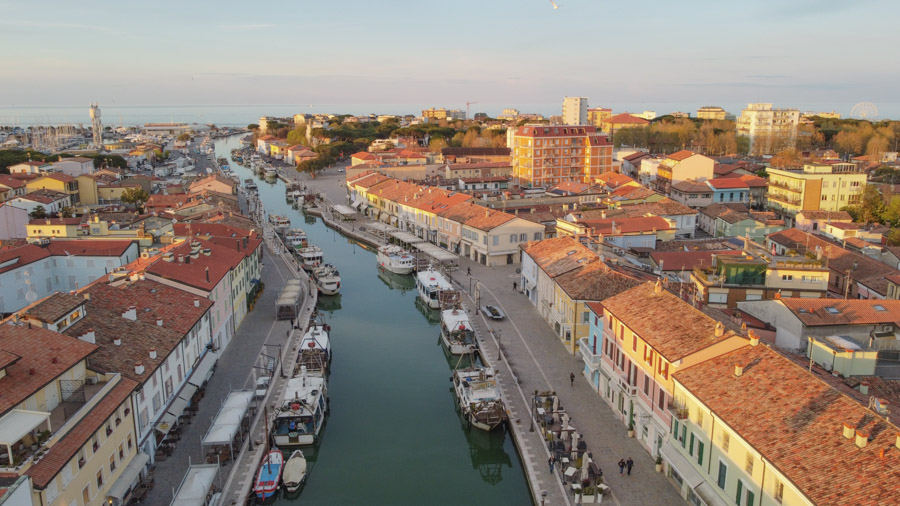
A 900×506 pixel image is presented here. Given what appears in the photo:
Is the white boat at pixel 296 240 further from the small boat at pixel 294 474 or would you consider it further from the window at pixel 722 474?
the window at pixel 722 474

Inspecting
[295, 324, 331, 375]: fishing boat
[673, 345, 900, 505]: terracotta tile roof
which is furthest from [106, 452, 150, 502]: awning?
[673, 345, 900, 505]: terracotta tile roof

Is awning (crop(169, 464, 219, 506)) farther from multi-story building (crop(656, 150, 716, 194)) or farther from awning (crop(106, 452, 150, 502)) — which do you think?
multi-story building (crop(656, 150, 716, 194))

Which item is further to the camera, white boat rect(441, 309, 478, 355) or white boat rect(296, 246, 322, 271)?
white boat rect(296, 246, 322, 271)

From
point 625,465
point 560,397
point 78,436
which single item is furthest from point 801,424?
point 78,436

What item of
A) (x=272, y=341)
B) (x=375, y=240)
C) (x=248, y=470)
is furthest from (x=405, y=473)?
(x=375, y=240)

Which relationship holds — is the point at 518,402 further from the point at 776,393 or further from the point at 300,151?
the point at 300,151

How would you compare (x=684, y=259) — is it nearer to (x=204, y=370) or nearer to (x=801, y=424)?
(x=801, y=424)
